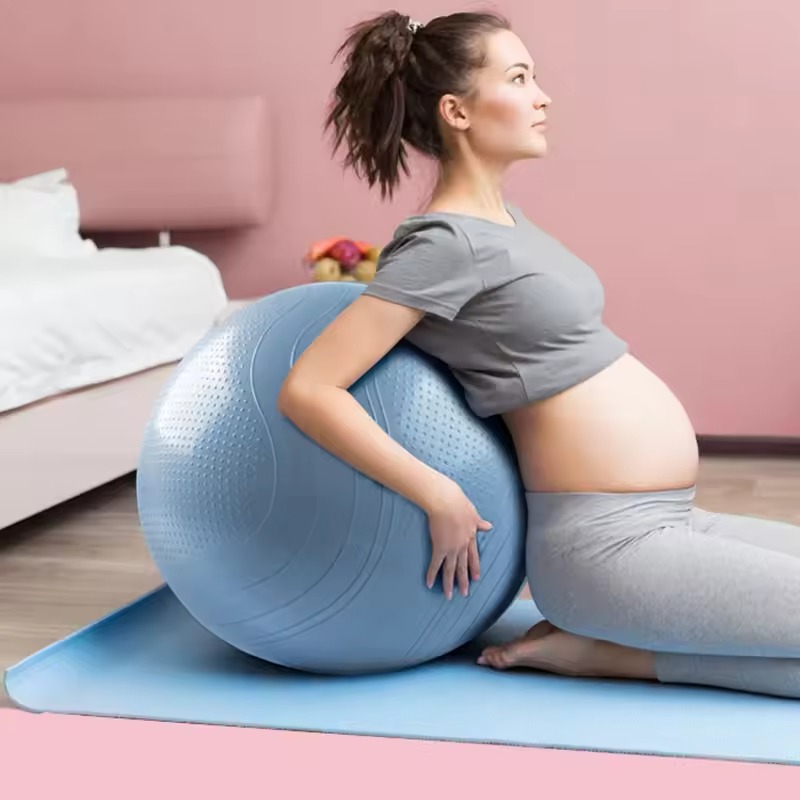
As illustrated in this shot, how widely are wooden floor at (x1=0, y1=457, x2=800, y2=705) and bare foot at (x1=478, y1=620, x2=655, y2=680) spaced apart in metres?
0.69

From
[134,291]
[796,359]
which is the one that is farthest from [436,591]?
[796,359]

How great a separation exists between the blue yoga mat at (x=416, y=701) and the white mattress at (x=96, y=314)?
87cm

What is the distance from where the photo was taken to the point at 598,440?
182 cm

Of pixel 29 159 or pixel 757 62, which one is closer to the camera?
pixel 757 62

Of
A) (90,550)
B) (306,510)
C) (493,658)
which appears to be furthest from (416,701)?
(90,550)

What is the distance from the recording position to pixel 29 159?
399 centimetres

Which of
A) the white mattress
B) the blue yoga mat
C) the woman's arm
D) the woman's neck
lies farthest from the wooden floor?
the woman's neck

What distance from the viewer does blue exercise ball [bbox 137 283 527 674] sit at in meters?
1.74

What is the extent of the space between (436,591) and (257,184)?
239 centimetres

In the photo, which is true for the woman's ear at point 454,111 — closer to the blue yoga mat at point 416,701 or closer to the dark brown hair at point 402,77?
the dark brown hair at point 402,77

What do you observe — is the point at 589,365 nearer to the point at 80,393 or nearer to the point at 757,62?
the point at 80,393

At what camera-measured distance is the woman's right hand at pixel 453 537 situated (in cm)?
174

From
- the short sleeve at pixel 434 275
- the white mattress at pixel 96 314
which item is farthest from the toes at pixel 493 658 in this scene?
the white mattress at pixel 96 314

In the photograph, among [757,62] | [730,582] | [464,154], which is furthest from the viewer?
[757,62]
